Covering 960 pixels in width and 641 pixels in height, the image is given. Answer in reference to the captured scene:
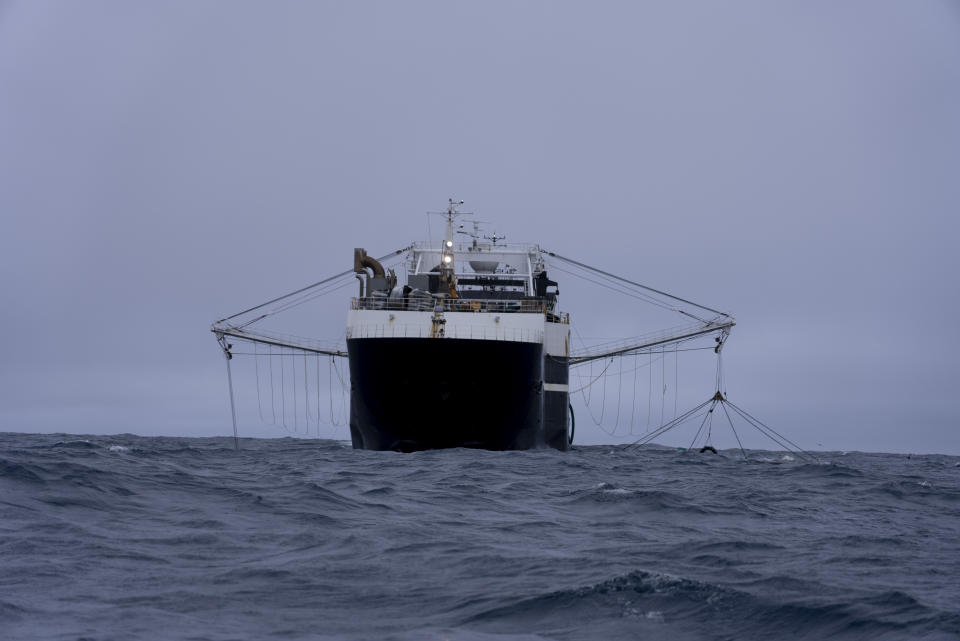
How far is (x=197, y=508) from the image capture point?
18203 mm

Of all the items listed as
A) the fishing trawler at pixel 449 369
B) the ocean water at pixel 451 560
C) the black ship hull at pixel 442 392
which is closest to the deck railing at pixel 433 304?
the fishing trawler at pixel 449 369

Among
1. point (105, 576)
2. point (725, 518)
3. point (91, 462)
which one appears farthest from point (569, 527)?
point (91, 462)

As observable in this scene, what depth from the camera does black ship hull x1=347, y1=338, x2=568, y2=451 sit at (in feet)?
128

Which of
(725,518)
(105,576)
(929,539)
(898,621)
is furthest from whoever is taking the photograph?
(725,518)

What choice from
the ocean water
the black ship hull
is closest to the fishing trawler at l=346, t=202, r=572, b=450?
the black ship hull

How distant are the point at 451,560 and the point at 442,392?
2507 cm

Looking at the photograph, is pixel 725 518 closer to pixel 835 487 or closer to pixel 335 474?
pixel 835 487

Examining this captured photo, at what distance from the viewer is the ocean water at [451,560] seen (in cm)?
1065

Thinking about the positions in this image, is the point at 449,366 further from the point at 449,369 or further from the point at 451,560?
the point at 451,560

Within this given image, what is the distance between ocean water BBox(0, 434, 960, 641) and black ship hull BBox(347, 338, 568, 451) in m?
14.2

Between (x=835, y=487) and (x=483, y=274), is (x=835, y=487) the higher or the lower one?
the lower one

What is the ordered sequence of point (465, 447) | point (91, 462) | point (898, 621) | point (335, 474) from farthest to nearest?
point (465, 447) → point (335, 474) → point (91, 462) → point (898, 621)

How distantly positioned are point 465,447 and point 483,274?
62.1 ft

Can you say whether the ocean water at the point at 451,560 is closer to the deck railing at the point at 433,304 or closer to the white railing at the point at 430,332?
the white railing at the point at 430,332
